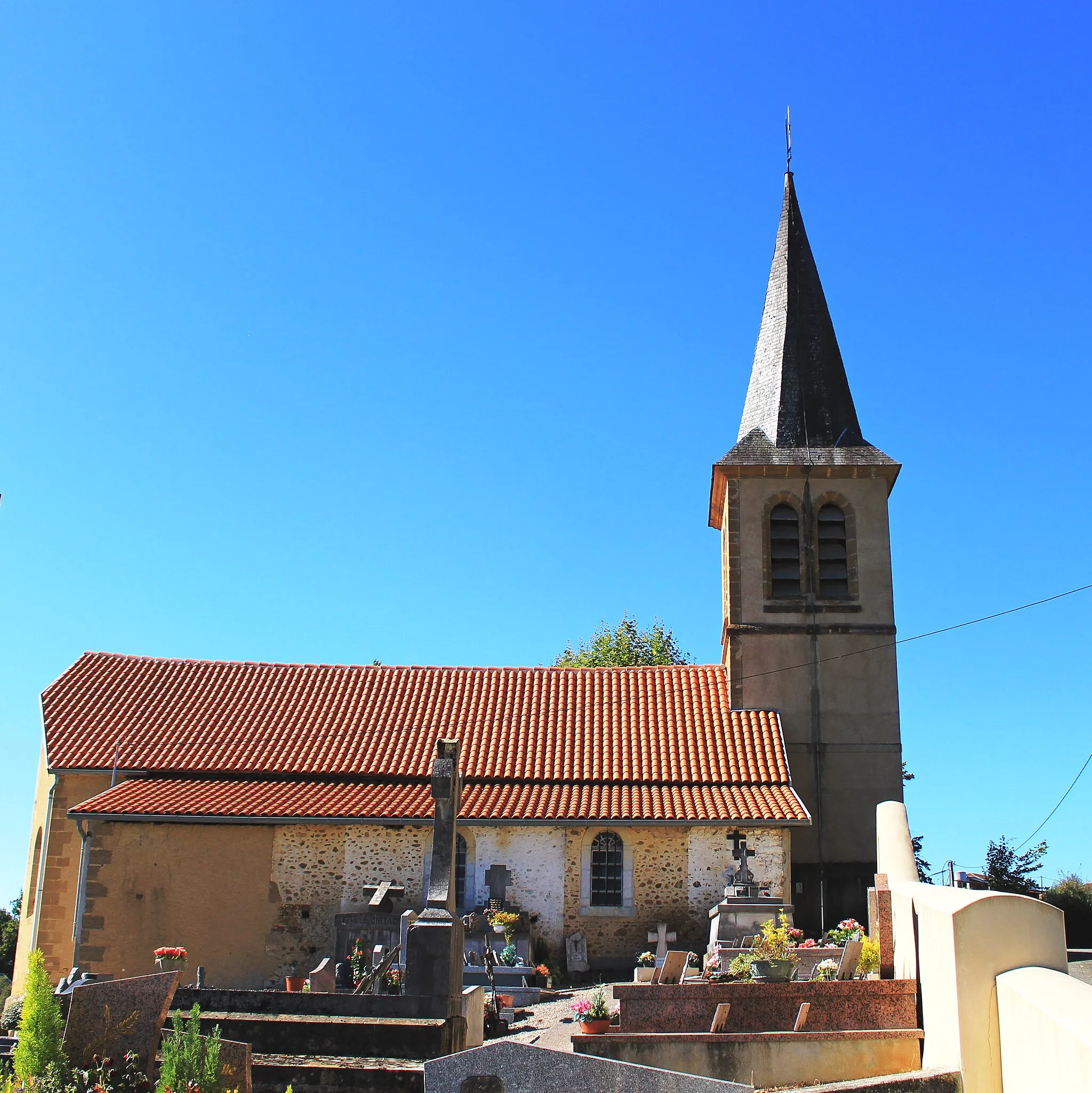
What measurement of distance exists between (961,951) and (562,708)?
581 inches

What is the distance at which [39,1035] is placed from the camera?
7.76 meters

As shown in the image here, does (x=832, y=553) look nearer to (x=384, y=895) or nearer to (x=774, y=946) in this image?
(x=384, y=895)

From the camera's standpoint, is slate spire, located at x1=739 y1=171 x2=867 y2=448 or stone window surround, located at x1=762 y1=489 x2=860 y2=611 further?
slate spire, located at x1=739 y1=171 x2=867 y2=448

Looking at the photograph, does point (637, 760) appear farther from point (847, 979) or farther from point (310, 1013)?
point (310, 1013)

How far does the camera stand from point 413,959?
35.2 ft

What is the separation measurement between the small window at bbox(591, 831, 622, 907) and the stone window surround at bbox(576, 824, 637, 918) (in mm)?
52

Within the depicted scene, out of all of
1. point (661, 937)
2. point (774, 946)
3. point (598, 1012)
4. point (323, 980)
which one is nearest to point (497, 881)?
point (661, 937)

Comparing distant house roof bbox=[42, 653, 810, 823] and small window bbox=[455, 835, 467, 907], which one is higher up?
distant house roof bbox=[42, 653, 810, 823]

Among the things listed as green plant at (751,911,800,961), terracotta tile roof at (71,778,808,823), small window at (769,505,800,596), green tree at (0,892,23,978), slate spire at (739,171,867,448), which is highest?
slate spire at (739,171,867,448)

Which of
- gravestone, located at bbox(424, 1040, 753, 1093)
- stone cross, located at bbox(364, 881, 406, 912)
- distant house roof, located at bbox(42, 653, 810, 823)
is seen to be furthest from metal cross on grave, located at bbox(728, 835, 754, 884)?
gravestone, located at bbox(424, 1040, 753, 1093)

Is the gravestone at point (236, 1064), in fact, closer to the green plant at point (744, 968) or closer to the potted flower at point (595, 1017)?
the potted flower at point (595, 1017)

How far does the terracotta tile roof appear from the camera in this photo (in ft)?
60.7

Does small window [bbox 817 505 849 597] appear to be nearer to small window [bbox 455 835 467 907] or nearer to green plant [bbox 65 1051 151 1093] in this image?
small window [bbox 455 835 467 907]

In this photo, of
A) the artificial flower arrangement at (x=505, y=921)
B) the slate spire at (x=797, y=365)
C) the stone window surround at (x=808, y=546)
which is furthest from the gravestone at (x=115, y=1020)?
the slate spire at (x=797, y=365)
